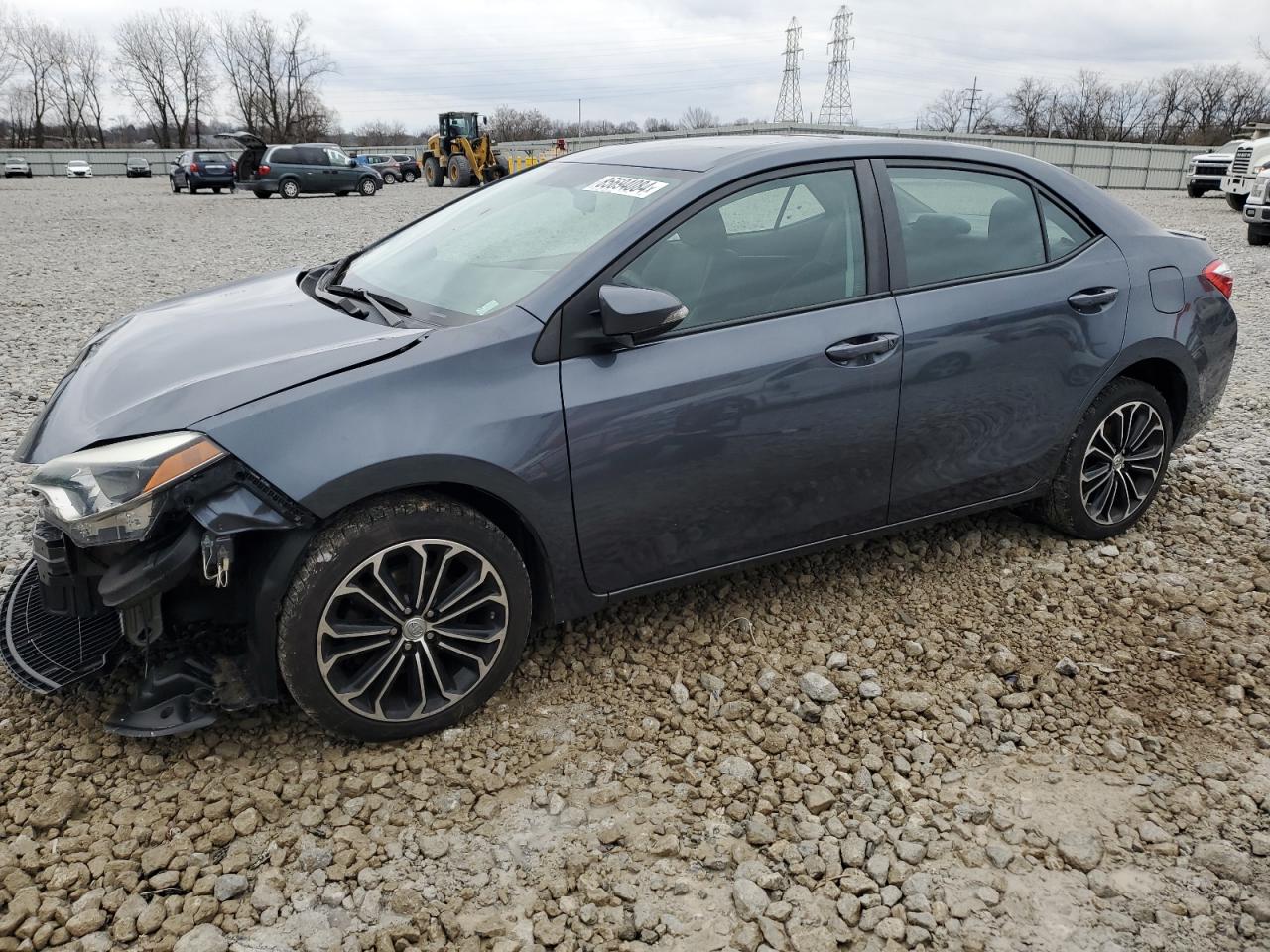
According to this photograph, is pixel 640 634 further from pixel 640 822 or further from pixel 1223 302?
pixel 1223 302

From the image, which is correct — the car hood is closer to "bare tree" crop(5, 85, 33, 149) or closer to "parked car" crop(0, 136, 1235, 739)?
"parked car" crop(0, 136, 1235, 739)

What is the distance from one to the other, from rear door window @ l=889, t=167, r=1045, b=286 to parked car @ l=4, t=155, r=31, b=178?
2242 inches

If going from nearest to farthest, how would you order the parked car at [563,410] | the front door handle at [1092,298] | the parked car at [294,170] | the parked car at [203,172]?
the parked car at [563,410], the front door handle at [1092,298], the parked car at [294,170], the parked car at [203,172]

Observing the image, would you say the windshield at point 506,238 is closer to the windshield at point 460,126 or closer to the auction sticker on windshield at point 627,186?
the auction sticker on windshield at point 627,186

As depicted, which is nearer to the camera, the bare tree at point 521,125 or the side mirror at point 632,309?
the side mirror at point 632,309

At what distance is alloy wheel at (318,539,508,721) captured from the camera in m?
2.70

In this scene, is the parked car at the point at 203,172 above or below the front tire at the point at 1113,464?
above

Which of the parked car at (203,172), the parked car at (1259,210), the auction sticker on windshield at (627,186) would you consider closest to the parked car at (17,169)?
the parked car at (203,172)

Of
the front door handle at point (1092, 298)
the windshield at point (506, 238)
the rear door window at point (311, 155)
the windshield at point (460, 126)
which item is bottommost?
the front door handle at point (1092, 298)

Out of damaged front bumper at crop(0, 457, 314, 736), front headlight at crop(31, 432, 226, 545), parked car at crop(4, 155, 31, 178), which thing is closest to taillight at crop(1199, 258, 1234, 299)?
damaged front bumper at crop(0, 457, 314, 736)

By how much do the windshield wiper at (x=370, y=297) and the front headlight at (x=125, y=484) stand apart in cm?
90

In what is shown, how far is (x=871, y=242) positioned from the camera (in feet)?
11.1

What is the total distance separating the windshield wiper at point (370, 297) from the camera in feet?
10.5

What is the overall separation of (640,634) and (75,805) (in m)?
1.82
